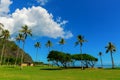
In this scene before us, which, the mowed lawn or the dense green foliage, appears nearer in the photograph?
the mowed lawn

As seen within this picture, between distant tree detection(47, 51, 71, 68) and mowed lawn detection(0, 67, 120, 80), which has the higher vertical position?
distant tree detection(47, 51, 71, 68)

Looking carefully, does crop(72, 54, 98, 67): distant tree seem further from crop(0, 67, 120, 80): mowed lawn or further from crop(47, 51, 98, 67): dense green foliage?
crop(0, 67, 120, 80): mowed lawn

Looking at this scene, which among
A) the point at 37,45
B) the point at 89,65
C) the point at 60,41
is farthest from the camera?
the point at 37,45

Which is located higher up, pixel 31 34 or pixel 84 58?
pixel 31 34

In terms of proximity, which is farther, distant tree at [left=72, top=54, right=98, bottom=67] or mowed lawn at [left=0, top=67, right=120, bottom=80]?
distant tree at [left=72, top=54, right=98, bottom=67]

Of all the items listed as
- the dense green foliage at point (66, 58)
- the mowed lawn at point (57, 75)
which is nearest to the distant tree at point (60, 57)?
the dense green foliage at point (66, 58)

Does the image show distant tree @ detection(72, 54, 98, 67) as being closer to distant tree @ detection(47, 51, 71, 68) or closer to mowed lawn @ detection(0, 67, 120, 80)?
distant tree @ detection(47, 51, 71, 68)

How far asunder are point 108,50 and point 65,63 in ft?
91.6

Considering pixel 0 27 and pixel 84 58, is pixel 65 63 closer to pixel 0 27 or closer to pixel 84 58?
pixel 84 58

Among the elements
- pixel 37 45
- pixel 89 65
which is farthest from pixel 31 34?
pixel 37 45

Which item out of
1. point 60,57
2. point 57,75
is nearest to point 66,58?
point 60,57

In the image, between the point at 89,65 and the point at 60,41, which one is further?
the point at 60,41

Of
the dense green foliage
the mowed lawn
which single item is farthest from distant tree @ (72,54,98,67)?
the mowed lawn

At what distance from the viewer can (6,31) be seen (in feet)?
416
